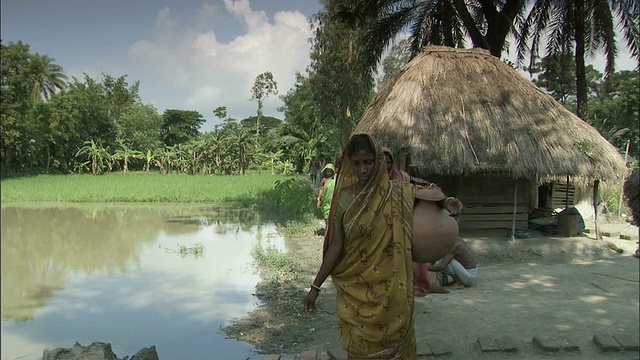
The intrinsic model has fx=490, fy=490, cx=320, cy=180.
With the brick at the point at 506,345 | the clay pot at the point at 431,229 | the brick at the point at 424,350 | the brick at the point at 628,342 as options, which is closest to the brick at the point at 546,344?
the brick at the point at 506,345

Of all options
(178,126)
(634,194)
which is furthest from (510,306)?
(178,126)

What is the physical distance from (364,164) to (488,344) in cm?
209

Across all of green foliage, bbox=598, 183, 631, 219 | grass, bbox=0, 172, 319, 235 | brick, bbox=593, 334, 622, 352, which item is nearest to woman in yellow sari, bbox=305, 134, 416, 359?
brick, bbox=593, 334, 622, 352

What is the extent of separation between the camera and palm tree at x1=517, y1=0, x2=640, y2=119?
34.2 ft

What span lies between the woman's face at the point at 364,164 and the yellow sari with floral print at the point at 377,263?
3 cm

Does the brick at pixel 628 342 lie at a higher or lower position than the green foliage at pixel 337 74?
lower

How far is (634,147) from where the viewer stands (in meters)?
22.8

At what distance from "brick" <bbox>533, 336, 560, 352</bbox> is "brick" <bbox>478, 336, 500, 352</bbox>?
292mm

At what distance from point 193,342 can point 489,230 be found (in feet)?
18.2

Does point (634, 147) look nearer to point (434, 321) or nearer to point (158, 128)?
point (434, 321)

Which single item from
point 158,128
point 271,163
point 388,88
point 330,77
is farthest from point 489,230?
point 158,128

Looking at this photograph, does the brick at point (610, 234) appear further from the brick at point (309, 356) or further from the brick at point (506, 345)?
the brick at point (309, 356)

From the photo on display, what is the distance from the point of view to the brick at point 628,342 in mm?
3265

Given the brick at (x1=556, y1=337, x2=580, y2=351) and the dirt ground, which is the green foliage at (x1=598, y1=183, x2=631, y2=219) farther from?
the brick at (x1=556, y1=337, x2=580, y2=351)
